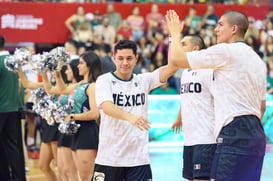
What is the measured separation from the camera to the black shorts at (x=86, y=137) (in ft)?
26.0

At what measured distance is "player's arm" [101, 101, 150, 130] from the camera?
5.61m

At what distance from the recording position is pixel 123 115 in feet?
19.1

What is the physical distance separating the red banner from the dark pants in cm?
726

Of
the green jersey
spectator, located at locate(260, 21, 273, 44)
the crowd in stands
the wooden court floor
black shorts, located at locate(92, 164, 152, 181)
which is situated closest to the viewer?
black shorts, located at locate(92, 164, 152, 181)

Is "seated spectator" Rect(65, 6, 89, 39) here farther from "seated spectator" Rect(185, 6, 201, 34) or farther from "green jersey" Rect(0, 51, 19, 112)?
"green jersey" Rect(0, 51, 19, 112)

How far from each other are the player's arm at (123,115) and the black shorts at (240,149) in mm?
656

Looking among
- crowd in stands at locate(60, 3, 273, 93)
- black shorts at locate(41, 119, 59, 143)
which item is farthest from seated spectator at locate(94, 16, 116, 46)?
black shorts at locate(41, 119, 59, 143)

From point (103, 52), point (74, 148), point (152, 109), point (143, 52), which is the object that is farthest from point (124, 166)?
point (143, 52)

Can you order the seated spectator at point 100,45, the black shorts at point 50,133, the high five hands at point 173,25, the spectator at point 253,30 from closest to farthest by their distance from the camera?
1. the high five hands at point 173,25
2. the black shorts at point 50,133
3. the seated spectator at point 100,45
4. the spectator at point 253,30

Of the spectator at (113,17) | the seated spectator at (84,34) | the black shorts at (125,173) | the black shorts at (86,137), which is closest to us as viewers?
the black shorts at (125,173)

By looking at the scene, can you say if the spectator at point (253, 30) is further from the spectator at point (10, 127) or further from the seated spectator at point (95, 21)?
the spectator at point (10, 127)

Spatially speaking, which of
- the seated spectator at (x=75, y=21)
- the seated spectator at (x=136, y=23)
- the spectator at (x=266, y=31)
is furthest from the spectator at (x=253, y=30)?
the seated spectator at (x=75, y=21)

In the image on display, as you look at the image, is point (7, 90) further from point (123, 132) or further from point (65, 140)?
point (123, 132)

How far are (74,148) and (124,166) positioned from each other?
185 cm
